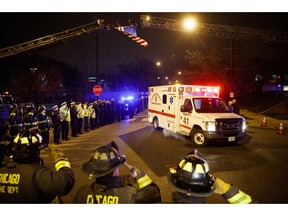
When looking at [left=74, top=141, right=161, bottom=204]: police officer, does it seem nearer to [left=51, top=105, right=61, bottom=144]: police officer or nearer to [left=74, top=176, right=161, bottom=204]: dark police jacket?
[left=74, top=176, right=161, bottom=204]: dark police jacket

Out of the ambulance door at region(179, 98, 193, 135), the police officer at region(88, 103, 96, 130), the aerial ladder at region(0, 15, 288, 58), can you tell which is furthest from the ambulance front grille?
the aerial ladder at region(0, 15, 288, 58)

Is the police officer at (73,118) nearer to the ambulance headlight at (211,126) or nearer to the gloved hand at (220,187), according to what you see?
the ambulance headlight at (211,126)

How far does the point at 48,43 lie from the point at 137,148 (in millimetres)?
9035

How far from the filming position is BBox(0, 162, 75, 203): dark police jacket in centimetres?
267

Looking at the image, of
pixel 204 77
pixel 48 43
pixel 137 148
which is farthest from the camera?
pixel 204 77

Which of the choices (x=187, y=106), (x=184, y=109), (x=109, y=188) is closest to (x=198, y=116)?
(x=184, y=109)

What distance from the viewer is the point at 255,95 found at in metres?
38.3

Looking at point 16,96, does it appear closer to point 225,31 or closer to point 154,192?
point 225,31

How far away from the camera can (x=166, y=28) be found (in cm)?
1830

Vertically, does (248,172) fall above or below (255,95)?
below

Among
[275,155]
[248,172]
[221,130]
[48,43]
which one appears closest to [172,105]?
[221,130]

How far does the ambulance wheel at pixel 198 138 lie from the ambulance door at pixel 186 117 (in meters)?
0.49

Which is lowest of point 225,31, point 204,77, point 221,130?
point 221,130

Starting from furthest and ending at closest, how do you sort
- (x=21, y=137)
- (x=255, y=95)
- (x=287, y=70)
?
1. (x=287, y=70)
2. (x=255, y=95)
3. (x=21, y=137)
